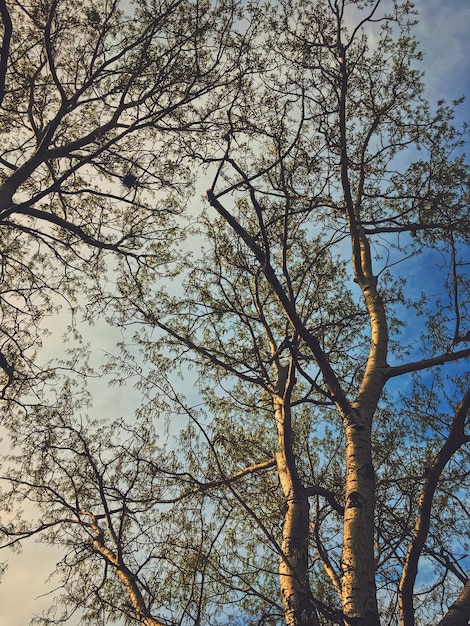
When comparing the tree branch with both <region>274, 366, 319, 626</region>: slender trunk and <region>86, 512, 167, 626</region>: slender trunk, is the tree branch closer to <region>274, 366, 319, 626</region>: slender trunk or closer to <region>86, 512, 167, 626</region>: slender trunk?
<region>274, 366, 319, 626</region>: slender trunk

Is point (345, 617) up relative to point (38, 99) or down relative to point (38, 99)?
down

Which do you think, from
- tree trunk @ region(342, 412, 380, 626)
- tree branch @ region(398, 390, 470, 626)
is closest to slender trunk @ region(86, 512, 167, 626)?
tree trunk @ region(342, 412, 380, 626)

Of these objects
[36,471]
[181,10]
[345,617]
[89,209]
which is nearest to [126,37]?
[181,10]

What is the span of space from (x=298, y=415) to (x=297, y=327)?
4.43 m

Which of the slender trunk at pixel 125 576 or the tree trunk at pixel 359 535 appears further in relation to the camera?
the slender trunk at pixel 125 576

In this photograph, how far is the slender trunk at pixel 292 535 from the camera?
3559mm

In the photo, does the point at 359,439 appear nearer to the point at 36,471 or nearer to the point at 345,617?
the point at 345,617

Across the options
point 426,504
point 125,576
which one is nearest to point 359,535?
point 426,504

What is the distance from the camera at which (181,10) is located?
6473 mm

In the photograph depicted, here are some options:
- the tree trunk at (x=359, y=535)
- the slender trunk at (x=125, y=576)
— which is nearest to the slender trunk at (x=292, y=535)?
the tree trunk at (x=359, y=535)

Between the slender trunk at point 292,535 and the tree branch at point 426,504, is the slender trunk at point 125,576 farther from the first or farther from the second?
the tree branch at point 426,504

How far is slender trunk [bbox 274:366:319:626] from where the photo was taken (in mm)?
3559

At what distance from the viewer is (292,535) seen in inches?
169

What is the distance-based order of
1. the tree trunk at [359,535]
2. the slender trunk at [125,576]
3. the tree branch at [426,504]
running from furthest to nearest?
the slender trunk at [125,576], the tree branch at [426,504], the tree trunk at [359,535]
